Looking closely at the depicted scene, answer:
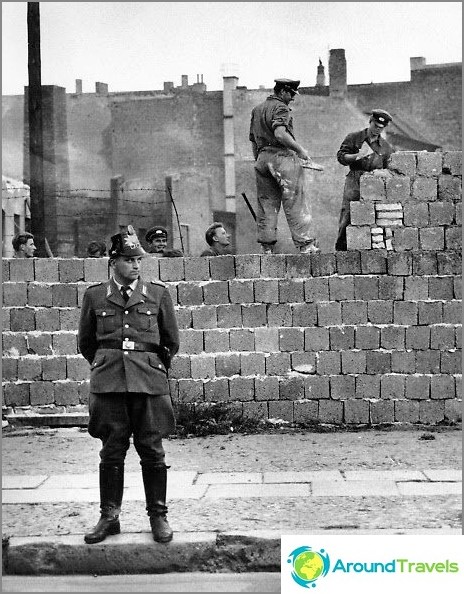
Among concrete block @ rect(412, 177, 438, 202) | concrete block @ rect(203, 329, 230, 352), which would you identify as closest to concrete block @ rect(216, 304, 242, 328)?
concrete block @ rect(203, 329, 230, 352)

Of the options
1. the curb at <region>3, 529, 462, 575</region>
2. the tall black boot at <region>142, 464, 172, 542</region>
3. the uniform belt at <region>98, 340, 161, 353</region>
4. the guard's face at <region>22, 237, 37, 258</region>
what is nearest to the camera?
the curb at <region>3, 529, 462, 575</region>

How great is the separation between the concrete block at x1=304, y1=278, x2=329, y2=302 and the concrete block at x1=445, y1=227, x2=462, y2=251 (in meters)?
1.30

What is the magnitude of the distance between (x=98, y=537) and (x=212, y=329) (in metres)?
4.45

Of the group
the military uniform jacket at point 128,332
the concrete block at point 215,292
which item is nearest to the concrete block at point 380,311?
the concrete block at point 215,292

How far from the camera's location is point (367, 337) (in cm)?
1056

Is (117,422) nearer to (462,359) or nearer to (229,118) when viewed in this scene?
(462,359)

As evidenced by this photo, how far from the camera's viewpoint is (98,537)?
6375mm

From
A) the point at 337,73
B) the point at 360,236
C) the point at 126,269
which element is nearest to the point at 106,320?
the point at 126,269

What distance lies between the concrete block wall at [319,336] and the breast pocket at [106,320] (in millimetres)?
4021

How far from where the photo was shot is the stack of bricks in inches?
419

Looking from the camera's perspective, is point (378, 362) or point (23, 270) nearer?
point (378, 362)

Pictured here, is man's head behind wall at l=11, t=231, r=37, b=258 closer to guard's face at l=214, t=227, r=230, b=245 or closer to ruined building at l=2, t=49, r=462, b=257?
guard's face at l=214, t=227, r=230, b=245

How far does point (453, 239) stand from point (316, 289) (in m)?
1.49

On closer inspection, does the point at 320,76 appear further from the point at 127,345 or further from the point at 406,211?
the point at 127,345
